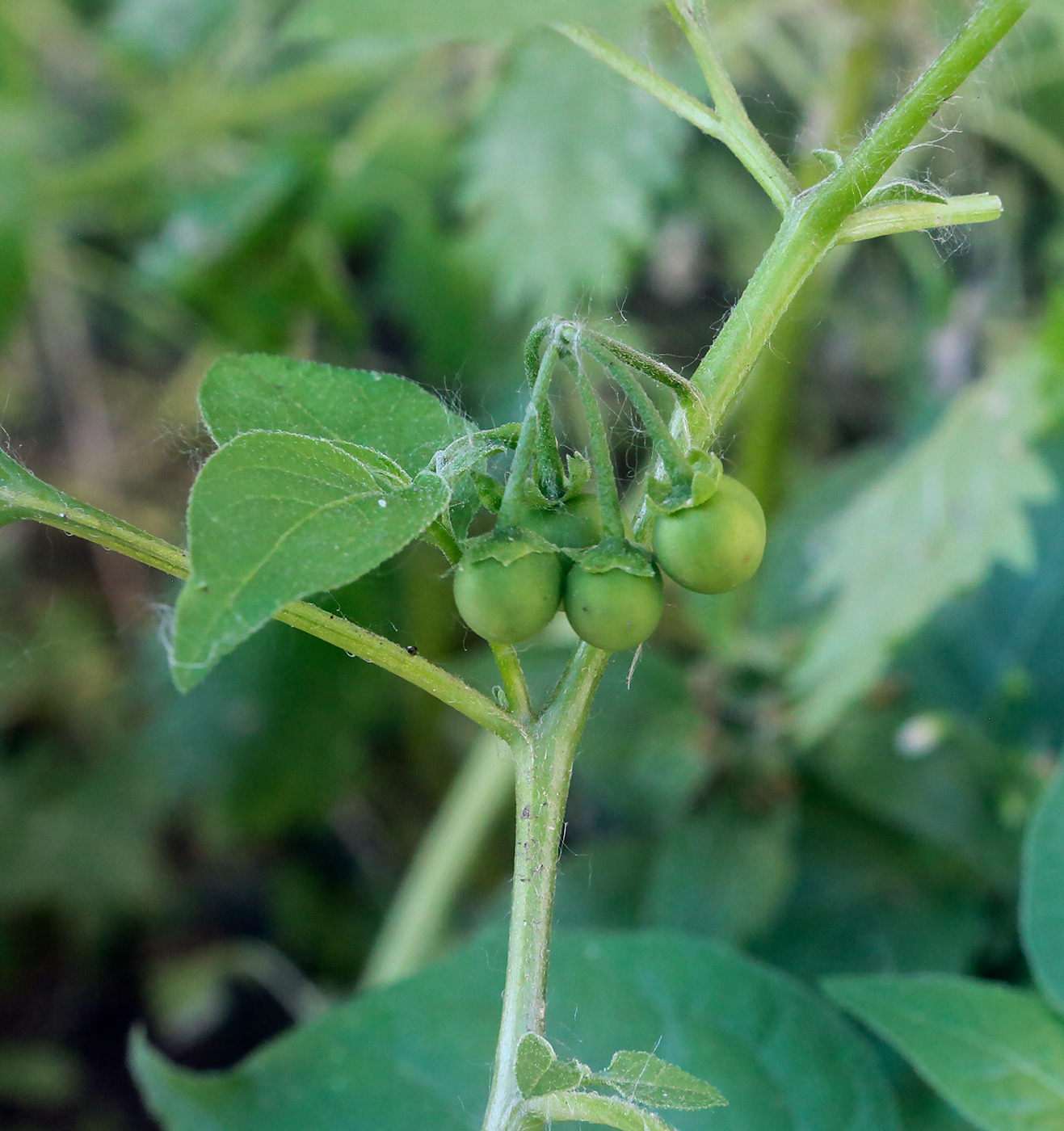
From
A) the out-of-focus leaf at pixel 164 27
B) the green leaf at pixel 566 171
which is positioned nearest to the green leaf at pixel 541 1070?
the green leaf at pixel 566 171

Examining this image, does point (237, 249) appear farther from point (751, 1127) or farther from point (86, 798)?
point (751, 1127)

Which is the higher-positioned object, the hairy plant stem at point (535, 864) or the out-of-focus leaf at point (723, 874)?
the hairy plant stem at point (535, 864)

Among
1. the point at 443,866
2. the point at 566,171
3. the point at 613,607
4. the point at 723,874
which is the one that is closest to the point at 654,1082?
the point at 613,607

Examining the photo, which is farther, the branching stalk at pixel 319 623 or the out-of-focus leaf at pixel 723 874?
the out-of-focus leaf at pixel 723 874

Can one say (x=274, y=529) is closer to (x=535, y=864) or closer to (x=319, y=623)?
(x=319, y=623)

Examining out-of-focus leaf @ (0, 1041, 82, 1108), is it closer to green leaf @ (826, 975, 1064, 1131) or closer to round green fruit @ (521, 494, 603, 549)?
green leaf @ (826, 975, 1064, 1131)

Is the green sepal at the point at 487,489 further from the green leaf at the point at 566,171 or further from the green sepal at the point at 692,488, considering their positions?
the green leaf at the point at 566,171

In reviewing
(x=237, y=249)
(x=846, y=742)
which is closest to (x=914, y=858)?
(x=846, y=742)
